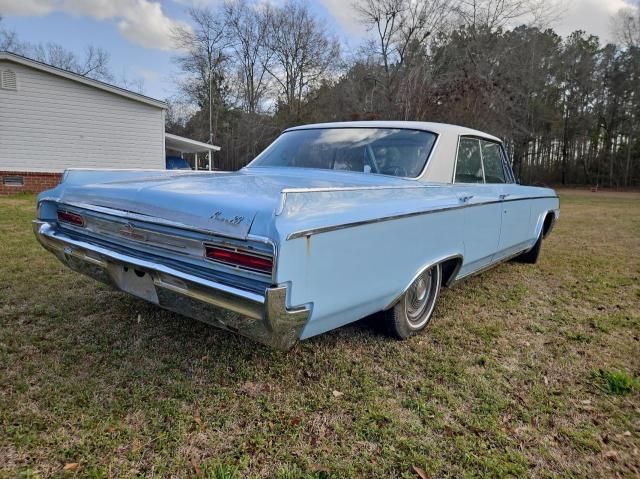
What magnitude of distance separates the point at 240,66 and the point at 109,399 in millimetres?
33428

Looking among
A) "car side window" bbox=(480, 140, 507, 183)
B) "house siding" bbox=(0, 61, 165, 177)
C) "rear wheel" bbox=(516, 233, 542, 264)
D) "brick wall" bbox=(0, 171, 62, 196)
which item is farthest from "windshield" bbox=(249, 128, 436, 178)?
"house siding" bbox=(0, 61, 165, 177)

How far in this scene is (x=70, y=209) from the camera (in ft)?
8.77

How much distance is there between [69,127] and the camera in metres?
13.4

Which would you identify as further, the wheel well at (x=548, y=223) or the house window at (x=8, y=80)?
the house window at (x=8, y=80)

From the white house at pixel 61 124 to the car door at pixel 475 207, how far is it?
1365 cm

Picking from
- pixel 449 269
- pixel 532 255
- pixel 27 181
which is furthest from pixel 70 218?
pixel 27 181

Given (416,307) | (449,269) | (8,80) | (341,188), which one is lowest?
(416,307)

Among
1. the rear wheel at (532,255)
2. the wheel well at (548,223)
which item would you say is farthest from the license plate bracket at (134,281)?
the wheel well at (548,223)

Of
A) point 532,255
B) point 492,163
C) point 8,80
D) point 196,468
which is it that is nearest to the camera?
point 196,468

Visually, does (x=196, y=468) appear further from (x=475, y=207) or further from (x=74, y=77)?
(x=74, y=77)

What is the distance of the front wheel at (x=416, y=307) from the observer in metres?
2.85

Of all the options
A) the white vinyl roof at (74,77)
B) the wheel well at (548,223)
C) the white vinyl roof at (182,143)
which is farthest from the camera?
the white vinyl roof at (182,143)

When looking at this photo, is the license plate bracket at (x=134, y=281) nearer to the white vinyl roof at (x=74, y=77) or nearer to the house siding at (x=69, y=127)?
the house siding at (x=69, y=127)

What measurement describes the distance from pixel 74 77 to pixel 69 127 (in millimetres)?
1559
